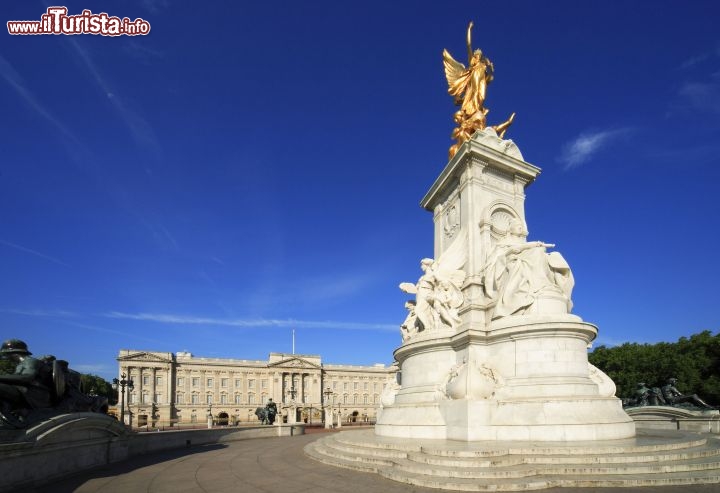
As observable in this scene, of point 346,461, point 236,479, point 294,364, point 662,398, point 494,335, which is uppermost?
point 494,335

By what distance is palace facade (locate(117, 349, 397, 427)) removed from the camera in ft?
275

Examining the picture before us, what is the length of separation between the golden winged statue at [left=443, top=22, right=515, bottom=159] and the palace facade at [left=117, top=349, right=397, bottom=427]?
66.3 metres

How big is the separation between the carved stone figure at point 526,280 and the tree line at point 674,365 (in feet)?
101

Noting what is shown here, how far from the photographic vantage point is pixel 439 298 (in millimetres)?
16234

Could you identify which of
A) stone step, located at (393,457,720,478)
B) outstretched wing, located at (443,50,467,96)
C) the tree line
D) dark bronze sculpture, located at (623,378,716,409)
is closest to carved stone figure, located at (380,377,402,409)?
stone step, located at (393,457,720,478)

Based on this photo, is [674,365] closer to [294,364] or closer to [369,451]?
[369,451]

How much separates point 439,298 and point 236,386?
85242 millimetres

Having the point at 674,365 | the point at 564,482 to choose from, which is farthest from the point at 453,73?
the point at 674,365

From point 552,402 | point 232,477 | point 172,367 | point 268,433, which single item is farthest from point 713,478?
point 172,367

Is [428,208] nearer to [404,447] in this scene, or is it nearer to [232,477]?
[404,447]

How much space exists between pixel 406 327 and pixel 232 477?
31.2 ft

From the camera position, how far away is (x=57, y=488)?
355 inches

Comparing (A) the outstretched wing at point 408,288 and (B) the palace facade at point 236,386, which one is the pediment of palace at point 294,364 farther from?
(A) the outstretched wing at point 408,288

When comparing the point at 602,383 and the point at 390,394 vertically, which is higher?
the point at 602,383
